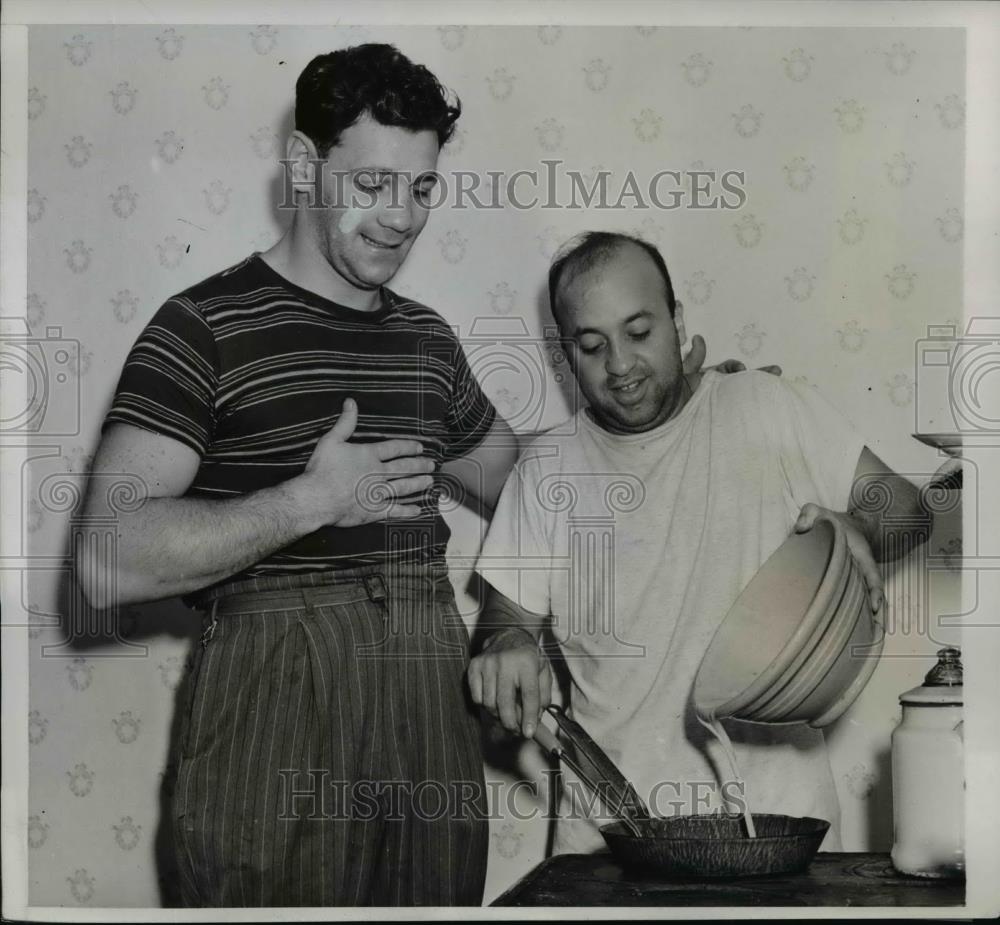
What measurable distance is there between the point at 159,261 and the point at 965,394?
1129 mm

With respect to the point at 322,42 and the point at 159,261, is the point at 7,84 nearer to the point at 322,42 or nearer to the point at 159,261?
the point at 159,261

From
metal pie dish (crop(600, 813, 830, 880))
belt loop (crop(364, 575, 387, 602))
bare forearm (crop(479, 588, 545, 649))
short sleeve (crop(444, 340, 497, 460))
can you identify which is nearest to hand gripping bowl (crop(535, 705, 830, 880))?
metal pie dish (crop(600, 813, 830, 880))

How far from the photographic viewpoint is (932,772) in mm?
1673

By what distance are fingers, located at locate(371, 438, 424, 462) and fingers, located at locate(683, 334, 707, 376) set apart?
15.0 inches

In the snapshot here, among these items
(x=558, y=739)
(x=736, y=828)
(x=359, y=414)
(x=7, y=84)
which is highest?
(x=7, y=84)

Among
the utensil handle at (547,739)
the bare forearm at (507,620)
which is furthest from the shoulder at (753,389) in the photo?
the utensil handle at (547,739)

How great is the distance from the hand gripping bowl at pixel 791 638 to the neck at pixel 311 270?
2.15 ft

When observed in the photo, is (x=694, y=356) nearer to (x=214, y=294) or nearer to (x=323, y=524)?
(x=323, y=524)

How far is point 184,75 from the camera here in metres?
1.73

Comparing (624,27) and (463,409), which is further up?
(624,27)

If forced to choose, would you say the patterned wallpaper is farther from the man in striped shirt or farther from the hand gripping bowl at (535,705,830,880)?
the hand gripping bowl at (535,705,830,880)

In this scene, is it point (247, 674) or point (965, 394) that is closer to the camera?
point (247, 674)

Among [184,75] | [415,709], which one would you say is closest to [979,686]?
[415,709]

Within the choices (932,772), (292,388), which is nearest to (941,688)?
(932,772)
